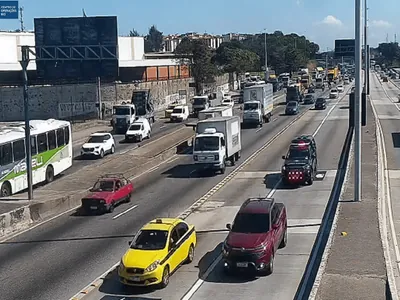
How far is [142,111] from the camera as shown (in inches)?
2778

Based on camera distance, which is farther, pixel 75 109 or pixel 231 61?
pixel 231 61

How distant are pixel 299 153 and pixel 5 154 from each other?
13.8 meters

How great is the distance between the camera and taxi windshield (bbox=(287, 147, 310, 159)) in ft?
112

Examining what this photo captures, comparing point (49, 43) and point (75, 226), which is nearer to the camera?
point (75, 226)

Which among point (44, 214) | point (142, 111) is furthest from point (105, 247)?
point (142, 111)

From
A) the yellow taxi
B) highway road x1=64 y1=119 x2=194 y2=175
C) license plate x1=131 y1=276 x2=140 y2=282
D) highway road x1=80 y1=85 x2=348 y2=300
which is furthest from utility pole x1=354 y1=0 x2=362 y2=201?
highway road x1=64 y1=119 x2=194 y2=175

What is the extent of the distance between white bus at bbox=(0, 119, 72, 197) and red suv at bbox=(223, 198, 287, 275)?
12.8 metres

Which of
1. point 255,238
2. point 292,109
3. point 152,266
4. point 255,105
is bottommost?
point 152,266

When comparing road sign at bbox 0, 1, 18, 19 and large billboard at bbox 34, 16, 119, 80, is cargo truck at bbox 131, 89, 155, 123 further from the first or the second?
road sign at bbox 0, 1, 18, 19

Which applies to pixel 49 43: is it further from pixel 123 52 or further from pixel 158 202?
pixel 123 52

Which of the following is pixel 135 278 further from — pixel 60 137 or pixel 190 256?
pixel 60 137

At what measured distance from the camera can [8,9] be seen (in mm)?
30469

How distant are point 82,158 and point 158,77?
57153mm

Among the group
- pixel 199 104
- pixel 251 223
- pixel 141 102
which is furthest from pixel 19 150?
pixel 199 104
